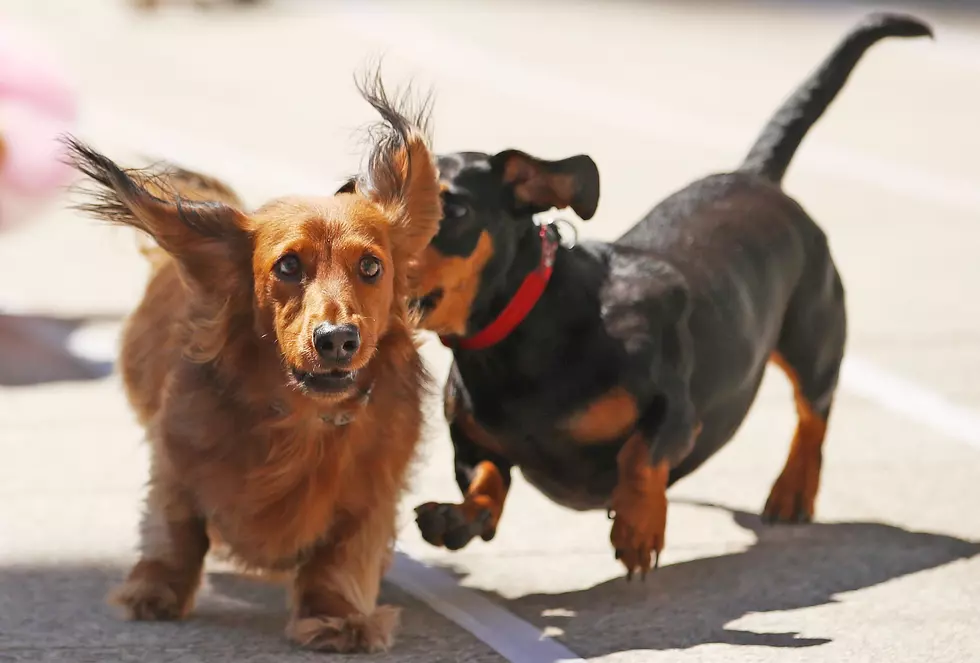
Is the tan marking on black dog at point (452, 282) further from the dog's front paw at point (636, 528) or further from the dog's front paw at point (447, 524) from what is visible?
the dog's front paw at point (636, 528)

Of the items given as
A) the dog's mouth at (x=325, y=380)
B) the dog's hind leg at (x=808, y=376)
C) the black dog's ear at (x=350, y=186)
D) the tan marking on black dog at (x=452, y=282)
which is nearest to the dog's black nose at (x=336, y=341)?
the dog's mouth at (x=325, y=380)

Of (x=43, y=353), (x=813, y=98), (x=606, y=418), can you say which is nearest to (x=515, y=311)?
(x=606, y=418)

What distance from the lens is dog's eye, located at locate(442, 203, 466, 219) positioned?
3.80 meters

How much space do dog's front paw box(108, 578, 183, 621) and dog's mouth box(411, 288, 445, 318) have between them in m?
0.79

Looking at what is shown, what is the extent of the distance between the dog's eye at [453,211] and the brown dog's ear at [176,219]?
492 millimetres

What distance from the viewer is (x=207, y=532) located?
3.66 metres

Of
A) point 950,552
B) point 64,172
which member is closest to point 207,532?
point 950,552

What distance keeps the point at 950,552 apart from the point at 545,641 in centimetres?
118

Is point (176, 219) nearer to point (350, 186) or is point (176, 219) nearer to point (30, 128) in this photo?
point (350, 186)

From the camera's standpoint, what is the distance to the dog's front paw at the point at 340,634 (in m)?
3.48

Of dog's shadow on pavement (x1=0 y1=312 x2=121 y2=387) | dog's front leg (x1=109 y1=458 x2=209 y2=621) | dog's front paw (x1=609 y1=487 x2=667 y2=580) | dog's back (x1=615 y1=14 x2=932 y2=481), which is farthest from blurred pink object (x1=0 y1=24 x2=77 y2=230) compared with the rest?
dog's front paw (x1=609 y1=487 x2=667 y2=580)

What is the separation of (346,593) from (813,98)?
82.5 inches

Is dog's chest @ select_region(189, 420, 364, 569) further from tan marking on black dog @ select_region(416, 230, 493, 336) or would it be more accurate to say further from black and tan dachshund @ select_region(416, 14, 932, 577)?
tan marking on black dog @ select_region(416, 230, 493, 336)

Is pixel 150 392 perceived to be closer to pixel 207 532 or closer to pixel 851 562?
pixel 207 532
